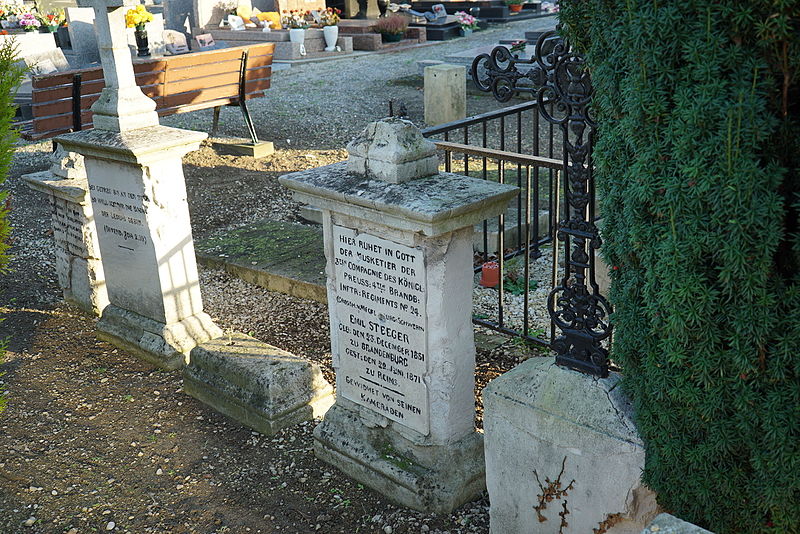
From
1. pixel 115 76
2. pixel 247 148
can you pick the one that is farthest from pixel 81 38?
pixel 115 76

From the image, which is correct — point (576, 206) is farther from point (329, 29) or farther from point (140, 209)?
point (329, 29)

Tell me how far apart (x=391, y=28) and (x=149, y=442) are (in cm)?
1704

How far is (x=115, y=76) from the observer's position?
516 cm

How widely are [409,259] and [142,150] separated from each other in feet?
6.93

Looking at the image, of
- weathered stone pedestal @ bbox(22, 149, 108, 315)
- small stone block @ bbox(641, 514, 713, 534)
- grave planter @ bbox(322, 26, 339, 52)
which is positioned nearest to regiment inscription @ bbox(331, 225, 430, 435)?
small stone block @ bbox(641, 514, 713, 534)

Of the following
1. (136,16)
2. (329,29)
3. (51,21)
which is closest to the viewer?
(136,16)

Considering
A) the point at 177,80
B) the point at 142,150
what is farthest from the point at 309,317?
the point at 177,80

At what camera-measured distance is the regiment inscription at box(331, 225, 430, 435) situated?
3.68 metres

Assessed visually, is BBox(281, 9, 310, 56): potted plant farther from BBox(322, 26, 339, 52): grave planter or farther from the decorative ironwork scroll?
the decorative ironwork scroll

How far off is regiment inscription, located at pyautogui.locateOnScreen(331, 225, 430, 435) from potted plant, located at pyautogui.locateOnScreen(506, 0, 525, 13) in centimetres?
2299

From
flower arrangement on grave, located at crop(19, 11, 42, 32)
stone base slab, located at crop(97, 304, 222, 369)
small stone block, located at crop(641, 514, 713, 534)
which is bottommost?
stone base slab, located at crop(97, 304, 222, 369)

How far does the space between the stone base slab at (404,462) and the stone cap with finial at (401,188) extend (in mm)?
1060

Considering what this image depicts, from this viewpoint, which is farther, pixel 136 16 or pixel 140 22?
pixel 140 22

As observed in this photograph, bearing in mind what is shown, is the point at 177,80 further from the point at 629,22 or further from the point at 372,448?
the point at 629,22
